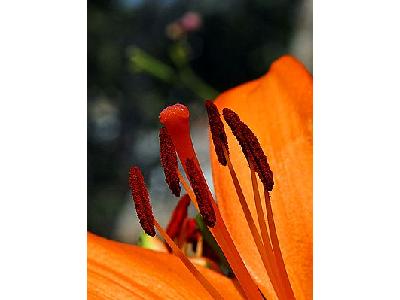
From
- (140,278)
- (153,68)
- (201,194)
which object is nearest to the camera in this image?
(201,194)

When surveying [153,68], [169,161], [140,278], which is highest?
[153,68]

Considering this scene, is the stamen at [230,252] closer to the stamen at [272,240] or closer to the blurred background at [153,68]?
the stamen at [272,240]

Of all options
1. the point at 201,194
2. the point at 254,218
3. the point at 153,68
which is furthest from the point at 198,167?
the point at 153,68

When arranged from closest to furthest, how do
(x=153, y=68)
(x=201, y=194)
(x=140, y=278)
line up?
(x=201, y=194), (x=140, y=278), (x=153, y=68)

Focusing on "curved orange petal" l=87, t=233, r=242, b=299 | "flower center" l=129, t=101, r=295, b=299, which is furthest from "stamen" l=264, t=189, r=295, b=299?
"curved orange petal" l=87, t=233, r=242, b=299

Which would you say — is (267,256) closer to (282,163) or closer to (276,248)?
(276,248)
